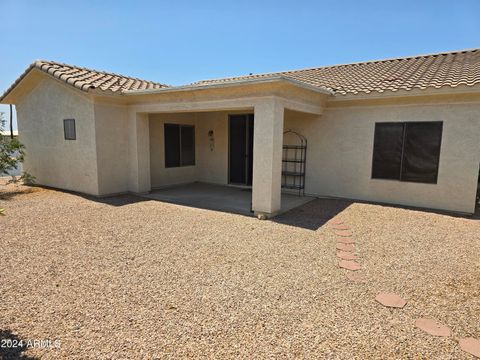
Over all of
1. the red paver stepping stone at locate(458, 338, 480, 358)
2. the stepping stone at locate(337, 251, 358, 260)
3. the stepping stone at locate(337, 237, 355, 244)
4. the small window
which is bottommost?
the stepping stone at locate(337, 251, 358, 260)

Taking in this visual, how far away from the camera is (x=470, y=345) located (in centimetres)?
324

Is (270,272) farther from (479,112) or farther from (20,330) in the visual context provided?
(479,112)

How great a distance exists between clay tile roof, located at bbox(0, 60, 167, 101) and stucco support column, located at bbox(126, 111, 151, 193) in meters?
1.29

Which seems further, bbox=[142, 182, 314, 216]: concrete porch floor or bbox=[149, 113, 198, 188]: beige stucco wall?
bbox=[149, 113, 198, 188]: beige stucco wall

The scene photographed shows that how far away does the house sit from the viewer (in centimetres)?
865

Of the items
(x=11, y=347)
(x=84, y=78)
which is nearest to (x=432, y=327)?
(x=11, y=347)

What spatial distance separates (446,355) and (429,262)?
9.49ft

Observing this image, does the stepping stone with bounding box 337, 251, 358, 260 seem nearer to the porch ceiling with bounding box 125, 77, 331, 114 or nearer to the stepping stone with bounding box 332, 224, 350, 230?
the stepping stone with bounding box 332, 224, 350, 230

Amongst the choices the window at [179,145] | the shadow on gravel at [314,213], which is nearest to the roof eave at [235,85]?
the window at [179,145]

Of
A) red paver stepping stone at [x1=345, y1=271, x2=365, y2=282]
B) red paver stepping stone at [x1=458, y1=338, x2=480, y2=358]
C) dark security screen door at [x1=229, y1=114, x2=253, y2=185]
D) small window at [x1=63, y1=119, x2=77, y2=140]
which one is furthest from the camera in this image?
dark security screen door at [x1=229, y1=114, x2=253, y2=185]

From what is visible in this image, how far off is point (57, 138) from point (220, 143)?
22.4 feet

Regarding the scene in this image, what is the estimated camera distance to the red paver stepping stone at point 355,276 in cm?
482

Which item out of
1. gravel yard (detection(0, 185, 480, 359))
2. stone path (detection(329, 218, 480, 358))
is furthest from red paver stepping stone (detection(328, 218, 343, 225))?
stone path (detection(329, 218, 480, 358))

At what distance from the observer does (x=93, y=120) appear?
10.4 m
